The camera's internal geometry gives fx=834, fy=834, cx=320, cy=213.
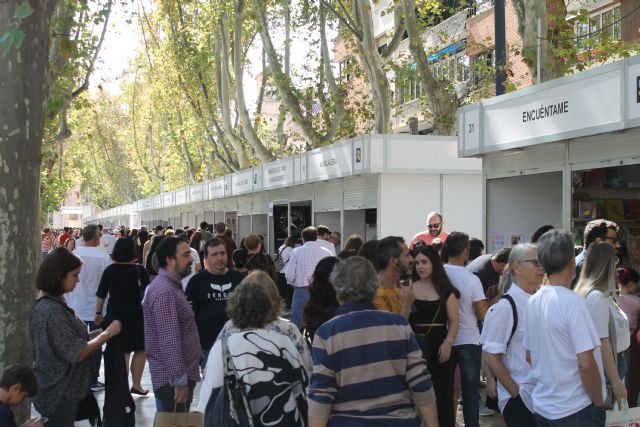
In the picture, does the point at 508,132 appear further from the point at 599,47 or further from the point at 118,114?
the point at 118,114

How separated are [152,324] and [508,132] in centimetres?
564

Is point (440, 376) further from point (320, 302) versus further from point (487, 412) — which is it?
point (487, 412)

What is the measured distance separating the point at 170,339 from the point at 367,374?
2.24 meters

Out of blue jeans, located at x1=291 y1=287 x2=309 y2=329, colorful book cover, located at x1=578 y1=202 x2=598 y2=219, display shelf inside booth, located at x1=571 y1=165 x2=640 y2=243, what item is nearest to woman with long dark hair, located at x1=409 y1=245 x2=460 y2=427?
display shelf inside booth, located at x1=571 y1=165 x2=640 y2=243

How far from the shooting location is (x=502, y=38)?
12.9 meters

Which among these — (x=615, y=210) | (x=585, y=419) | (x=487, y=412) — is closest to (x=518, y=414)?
(x=585, y=419)

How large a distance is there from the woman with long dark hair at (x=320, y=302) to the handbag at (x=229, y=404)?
4.79ft

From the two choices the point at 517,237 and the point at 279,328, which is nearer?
the point at 279,328

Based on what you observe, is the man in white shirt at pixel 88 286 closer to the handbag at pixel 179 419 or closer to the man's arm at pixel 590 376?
the handbag at pixel 179 419

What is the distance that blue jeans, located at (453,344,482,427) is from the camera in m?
6.98

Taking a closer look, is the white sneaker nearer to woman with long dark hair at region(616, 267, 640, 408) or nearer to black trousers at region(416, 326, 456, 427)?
woman with long dark hair at region(616, 267, 640, 408)

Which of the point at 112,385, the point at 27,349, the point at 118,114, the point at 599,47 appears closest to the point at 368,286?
the point at 27,349

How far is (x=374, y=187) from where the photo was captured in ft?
48.3

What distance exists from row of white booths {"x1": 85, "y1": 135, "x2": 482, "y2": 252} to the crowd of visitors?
6.73 meters
